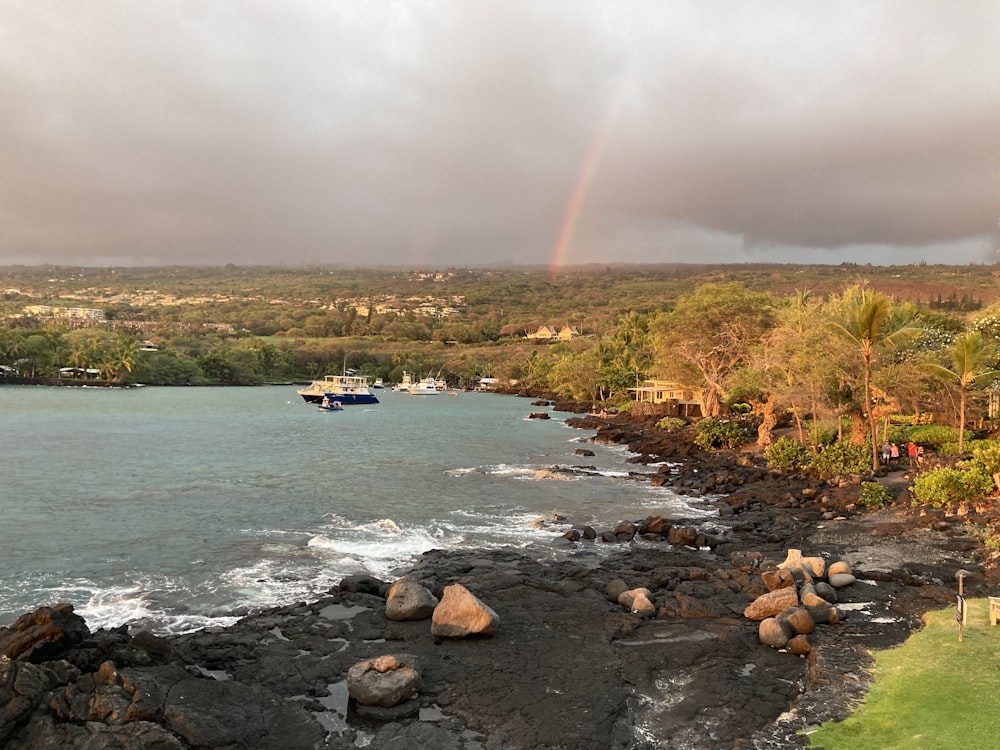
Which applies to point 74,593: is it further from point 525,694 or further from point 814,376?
point 814,376

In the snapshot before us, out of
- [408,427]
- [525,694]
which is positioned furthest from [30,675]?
[408,427]

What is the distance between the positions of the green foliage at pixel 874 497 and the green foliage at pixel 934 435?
1577 cm

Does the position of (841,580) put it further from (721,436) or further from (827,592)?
(721,436)

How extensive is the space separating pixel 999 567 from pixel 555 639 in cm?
1096

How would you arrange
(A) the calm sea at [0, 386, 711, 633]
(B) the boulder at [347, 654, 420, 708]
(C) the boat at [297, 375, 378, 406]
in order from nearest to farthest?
(B) the boulder at [347, 654, 420, 708] < (A) the calm sea at [0, 386, 711, 633] < (C) the boat at [297, 375, 378, 406]

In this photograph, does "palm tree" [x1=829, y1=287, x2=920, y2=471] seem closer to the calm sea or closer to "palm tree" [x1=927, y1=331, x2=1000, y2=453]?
"palm tree" [x1=927, y1=331, x2=1000, y2=453]

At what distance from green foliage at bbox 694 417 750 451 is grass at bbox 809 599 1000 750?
37.3 m

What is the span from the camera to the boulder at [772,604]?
48.1 feet

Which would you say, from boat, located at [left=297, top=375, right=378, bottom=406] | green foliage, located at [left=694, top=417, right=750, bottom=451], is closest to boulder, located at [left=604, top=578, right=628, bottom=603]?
green foliage, located at [left=694, top=417, right=750, bottom=451]

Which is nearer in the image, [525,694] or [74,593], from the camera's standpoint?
[525,694]

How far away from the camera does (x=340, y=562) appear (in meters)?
21.4

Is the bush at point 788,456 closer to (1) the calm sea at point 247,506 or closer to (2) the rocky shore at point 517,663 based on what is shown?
(1) the calm sea at point 247,506

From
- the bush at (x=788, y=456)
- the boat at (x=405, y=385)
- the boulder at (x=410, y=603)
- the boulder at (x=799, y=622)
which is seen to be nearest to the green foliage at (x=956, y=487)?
the bush at (x=788, y=456)

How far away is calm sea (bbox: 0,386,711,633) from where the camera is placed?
19.0 meters
